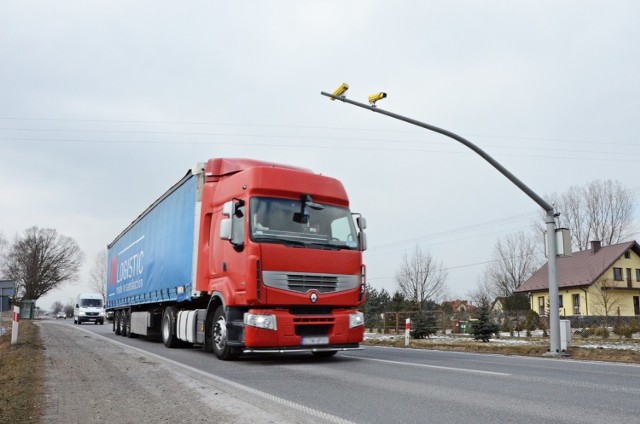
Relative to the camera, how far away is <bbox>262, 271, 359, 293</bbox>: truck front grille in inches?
392

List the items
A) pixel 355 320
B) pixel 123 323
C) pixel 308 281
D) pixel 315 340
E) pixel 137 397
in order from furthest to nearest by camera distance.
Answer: pixel 123 323, pixel 355 320, pixel 315 340, pixel 308 281, pixel 137 397

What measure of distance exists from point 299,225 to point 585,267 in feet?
158

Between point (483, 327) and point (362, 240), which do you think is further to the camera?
point (483, 327)

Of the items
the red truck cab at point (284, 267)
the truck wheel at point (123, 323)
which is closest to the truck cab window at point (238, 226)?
the red truck cab at point (284, 267)

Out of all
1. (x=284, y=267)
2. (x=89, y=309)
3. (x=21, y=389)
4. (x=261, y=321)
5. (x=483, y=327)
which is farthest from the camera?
(x=89, y=309)

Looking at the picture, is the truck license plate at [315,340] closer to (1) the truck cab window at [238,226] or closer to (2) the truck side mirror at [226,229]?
(1) the truck cab window at [238,226]

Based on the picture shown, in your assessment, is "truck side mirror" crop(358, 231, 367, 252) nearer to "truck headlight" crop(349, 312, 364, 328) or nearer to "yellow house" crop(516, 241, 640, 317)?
"truck headlight" crop(349, 312, 364, 328)

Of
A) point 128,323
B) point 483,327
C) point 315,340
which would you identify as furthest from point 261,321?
point 483,327

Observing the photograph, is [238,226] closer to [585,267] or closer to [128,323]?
[128,323]

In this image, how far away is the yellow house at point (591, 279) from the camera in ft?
162

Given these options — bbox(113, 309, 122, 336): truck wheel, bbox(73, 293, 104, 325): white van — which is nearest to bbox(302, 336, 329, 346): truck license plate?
bbox(113, 309, 122, 336): truck wheel

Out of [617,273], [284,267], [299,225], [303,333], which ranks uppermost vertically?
[617,273]

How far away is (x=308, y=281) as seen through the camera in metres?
10.2

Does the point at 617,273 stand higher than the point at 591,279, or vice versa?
the point at 617,273
